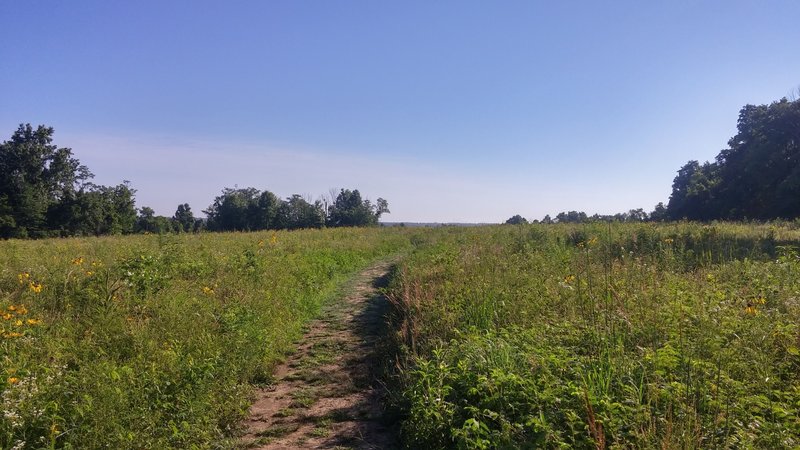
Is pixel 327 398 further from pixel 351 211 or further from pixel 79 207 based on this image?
pixel 351 211

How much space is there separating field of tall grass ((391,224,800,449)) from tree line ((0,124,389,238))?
1200 inches

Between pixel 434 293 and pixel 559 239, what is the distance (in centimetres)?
719

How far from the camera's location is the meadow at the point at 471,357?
118 inches

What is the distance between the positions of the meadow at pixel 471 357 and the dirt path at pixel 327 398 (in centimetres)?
23

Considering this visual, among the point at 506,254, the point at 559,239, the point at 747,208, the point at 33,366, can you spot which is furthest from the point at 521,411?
the point at 747,208

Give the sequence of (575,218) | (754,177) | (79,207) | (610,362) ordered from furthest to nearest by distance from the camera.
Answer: (79,207), (754,177), (575,218), (610,362)

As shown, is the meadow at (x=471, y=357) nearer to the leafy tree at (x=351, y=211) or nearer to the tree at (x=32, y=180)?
the tree at (x=32, y=180)

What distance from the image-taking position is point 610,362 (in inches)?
144

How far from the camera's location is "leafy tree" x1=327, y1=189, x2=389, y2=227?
222ft

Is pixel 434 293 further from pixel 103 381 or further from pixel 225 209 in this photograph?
pixel 225 209

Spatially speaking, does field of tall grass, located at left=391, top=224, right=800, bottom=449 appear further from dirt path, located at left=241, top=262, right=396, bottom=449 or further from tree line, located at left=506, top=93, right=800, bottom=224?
tree line, located at left=506, top=93, right=800, bottom=224

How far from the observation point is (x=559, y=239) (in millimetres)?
13023

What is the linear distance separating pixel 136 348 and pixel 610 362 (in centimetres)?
494

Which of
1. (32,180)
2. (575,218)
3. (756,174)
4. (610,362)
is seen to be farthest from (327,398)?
(32,180)
